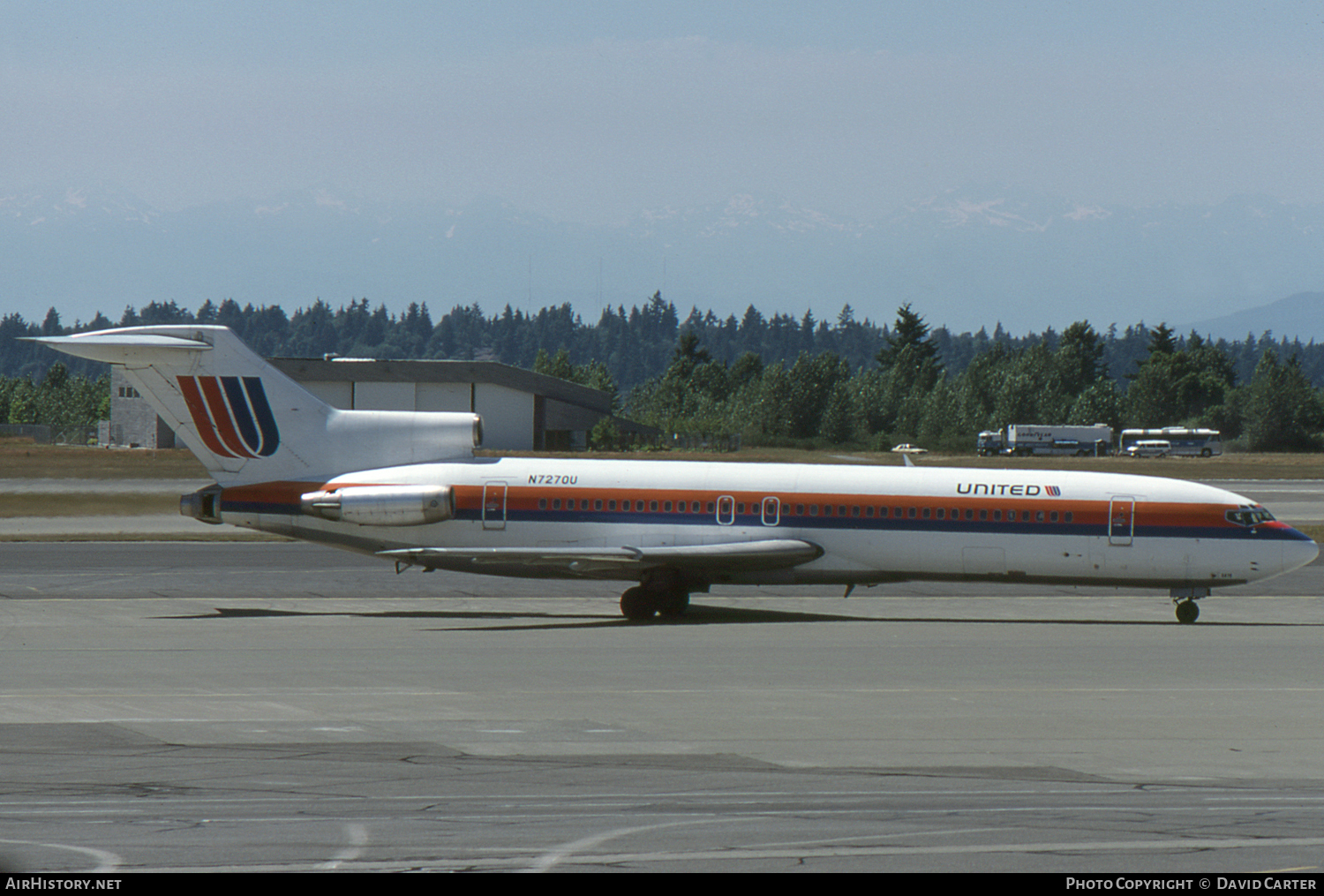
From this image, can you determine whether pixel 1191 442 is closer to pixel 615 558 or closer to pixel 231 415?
pixel 615 558

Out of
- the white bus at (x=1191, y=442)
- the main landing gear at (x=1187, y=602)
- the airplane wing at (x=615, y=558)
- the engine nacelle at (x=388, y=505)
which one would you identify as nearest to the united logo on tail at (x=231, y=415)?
the engine nacelle at (x=388, y=505)

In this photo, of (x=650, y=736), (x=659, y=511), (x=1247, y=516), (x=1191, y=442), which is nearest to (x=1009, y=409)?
(x=1191, y=442)

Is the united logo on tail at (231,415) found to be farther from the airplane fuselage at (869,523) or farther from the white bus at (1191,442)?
the white bus at (1191,442)

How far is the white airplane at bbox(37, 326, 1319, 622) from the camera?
2930 cm

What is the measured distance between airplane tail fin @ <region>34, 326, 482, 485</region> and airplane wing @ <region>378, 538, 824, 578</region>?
2.95 meters

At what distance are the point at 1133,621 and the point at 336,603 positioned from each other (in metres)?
17.6

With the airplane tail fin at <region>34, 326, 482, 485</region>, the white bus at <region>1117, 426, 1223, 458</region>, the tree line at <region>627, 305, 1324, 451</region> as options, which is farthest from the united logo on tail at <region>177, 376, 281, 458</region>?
the tree line at <region>627, 305, 1324, 451</region>

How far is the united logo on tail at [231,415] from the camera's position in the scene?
31203mm

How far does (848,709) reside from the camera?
A: 18188mm

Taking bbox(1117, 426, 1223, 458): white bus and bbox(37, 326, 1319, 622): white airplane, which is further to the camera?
bbox(1117, 426, 1223, 458): white bus

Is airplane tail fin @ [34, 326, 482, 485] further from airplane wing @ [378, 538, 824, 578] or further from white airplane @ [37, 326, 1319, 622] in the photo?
airplane wing @ [378, 538, 824, 578]
